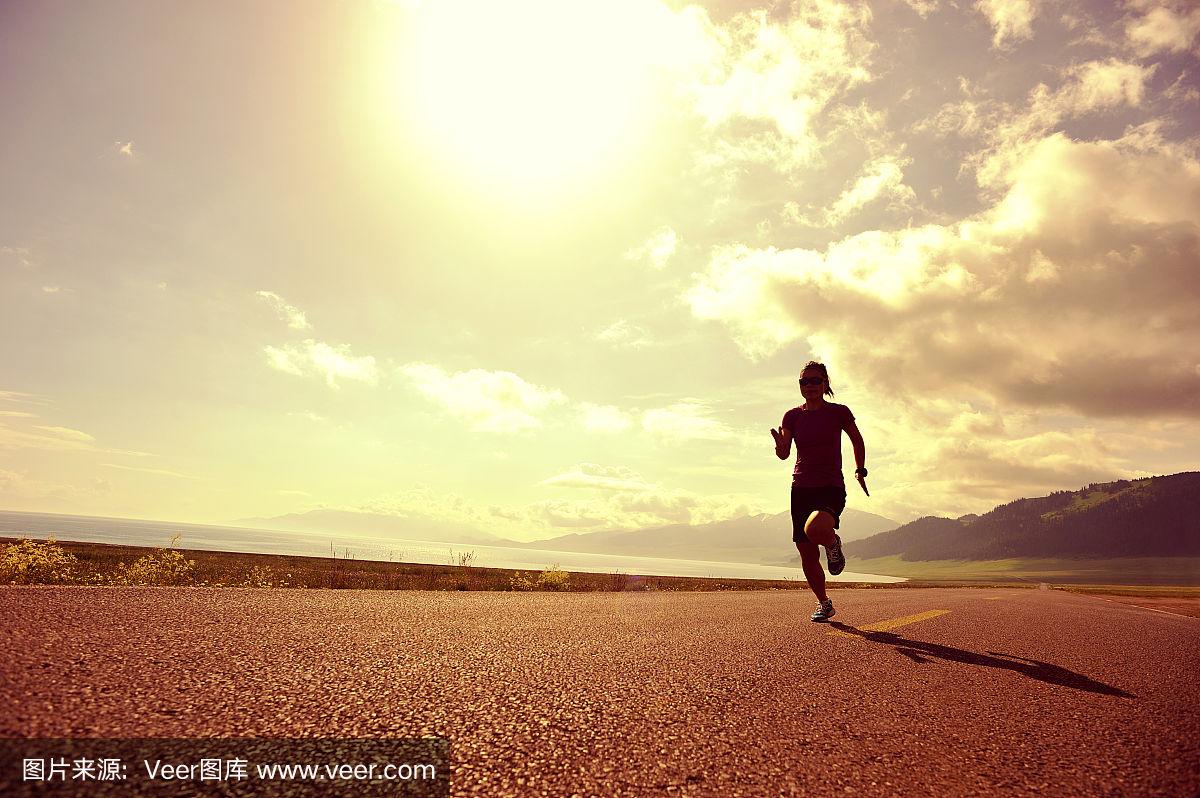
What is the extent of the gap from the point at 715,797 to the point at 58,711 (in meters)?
2.18

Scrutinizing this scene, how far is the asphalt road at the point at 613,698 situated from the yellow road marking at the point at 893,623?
0.44m

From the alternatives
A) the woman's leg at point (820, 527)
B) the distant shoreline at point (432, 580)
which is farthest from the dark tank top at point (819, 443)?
the distant shoreline at point (432, 580)

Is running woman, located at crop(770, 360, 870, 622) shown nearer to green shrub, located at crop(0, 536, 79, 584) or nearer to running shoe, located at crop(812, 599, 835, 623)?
running shoe, located at crop(812, 599, 835, 623)

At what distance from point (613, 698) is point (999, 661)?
143 inches

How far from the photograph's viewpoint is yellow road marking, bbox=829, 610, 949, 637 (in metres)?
5.27

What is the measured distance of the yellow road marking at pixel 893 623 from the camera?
5272mm

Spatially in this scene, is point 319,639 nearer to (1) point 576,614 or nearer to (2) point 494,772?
(2) point 494,772

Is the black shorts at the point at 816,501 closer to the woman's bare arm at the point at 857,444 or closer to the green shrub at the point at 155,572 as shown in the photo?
the woman's bare arm at the point at 857,444

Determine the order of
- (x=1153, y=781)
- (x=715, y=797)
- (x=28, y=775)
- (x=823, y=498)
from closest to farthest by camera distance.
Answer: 1. (x=28, y=775)
2. (x=715, y=797)
3. (x=1153, y=781)
4. (x=823, y=498)

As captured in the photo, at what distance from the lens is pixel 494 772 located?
5.80ft

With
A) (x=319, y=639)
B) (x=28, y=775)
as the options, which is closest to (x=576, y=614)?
(x=319, y=639)

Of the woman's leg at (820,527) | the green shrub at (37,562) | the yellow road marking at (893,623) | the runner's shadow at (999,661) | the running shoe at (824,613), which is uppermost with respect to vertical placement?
the woman's leg at (820,527)

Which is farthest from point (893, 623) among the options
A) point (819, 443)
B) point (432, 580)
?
point (432, 580)

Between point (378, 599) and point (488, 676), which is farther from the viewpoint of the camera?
point (378, 599)
